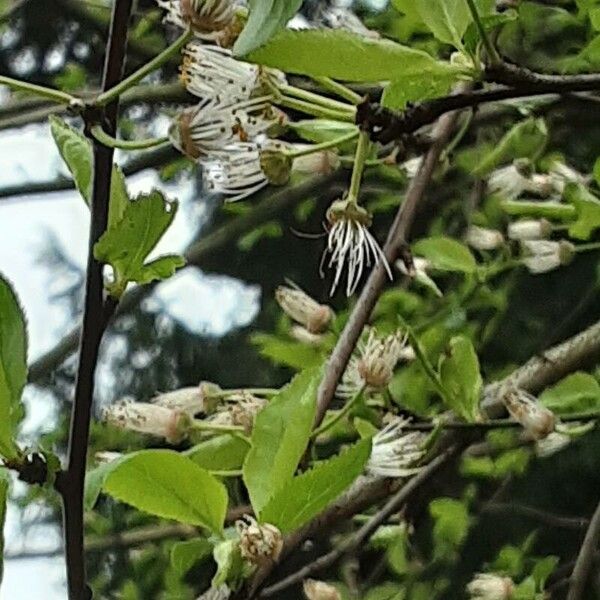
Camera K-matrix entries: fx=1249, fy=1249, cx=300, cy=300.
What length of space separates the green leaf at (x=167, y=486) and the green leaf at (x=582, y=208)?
1.22ft

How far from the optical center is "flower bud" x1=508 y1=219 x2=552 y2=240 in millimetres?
739

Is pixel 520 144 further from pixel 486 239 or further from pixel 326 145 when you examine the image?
pixel 326 145

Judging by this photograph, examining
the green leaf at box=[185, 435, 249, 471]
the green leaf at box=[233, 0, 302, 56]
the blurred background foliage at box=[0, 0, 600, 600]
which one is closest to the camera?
the green leaf at box=[233, 0, 302, 56]

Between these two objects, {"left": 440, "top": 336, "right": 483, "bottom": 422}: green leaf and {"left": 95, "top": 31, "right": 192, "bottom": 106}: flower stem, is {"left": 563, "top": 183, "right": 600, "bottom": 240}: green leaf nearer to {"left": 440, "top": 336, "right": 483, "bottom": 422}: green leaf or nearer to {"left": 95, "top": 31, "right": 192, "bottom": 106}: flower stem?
{"left": 440, "top": 336, "right": 483, "bottom": 422}: green leaf

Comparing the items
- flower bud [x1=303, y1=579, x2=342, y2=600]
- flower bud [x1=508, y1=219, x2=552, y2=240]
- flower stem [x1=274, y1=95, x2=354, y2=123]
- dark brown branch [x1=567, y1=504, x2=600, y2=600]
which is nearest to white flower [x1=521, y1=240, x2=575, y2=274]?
flower bud [x1=508, y1=219, x2=552, y2=240]

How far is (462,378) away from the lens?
56 cm

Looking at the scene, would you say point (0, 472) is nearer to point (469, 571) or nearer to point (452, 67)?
point (452, 67)

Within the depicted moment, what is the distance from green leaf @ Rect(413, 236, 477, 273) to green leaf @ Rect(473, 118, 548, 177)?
0.05m

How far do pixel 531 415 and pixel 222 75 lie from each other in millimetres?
270

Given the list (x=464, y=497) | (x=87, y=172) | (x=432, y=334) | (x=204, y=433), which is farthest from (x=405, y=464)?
(x=464, y=497)

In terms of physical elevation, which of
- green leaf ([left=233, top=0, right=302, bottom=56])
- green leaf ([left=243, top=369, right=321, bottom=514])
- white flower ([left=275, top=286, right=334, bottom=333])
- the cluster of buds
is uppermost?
green leaf ([left=233, top=0, right=302, bottom=56])

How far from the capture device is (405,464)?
0.50 meters

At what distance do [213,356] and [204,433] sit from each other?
107 centimetres

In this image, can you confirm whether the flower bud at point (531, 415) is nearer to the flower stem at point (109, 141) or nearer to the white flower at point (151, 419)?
the white flower at point (151, 419)
